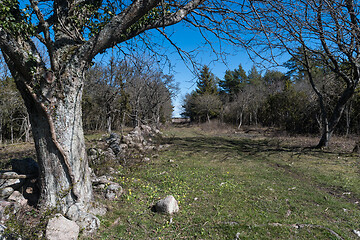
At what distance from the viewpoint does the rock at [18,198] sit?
9.23ft

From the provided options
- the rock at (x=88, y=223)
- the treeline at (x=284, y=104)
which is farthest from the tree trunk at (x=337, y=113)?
the rock at (x=88, y=223)

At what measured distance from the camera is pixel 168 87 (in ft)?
63.8

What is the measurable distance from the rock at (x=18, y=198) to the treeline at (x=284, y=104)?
3.60 metres

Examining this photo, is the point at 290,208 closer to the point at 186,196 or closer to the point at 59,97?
the point at 186,196

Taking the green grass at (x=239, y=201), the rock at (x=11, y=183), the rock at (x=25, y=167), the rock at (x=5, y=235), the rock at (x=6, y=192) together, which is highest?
the rock at (x=25, y=167)

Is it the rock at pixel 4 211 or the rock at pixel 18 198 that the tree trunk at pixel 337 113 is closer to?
the rock at pixel 18 198

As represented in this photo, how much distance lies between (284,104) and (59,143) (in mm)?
19193

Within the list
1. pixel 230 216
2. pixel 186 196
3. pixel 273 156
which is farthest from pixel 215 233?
pixel 273 156

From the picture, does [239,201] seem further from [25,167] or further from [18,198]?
[25,167]

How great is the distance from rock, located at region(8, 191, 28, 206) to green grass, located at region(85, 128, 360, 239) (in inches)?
47.5

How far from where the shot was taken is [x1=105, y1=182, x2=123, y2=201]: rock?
12.2 ft

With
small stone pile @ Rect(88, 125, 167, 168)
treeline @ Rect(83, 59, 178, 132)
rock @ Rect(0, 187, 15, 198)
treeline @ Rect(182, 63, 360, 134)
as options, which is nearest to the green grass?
small stone pile @ Rect(88, 125, 167, 168)

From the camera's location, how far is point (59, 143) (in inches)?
108

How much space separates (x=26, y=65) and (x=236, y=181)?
5076 mm
